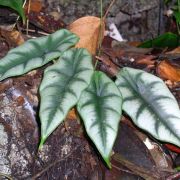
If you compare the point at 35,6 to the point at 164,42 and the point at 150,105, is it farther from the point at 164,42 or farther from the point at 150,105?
the point at 150,105

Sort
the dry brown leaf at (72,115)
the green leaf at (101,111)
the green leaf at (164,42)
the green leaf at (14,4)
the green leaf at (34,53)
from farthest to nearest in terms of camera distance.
A: the green leaf at (164,42) < the green leaf at (14,4) < the dry brown leaf at (72,115) < the green leaf at (34,53) < the green leaf at (101,111)

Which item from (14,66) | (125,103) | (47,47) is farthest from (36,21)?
Result: (125,103)

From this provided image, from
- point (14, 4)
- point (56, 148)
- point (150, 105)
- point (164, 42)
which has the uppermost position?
point (14, 4)

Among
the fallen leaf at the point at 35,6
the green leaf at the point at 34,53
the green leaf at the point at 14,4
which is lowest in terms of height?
the fallen leaf at the point at 35,6

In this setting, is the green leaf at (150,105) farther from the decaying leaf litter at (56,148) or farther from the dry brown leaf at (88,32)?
the dry brown leaf at (88,32)

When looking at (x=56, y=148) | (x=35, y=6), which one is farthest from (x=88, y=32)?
(x=56, y=148)

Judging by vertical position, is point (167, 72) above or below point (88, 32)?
below

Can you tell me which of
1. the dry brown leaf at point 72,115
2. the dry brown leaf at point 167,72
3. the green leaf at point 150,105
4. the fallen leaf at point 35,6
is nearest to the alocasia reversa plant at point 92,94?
A: the green leaf at point 150,105
